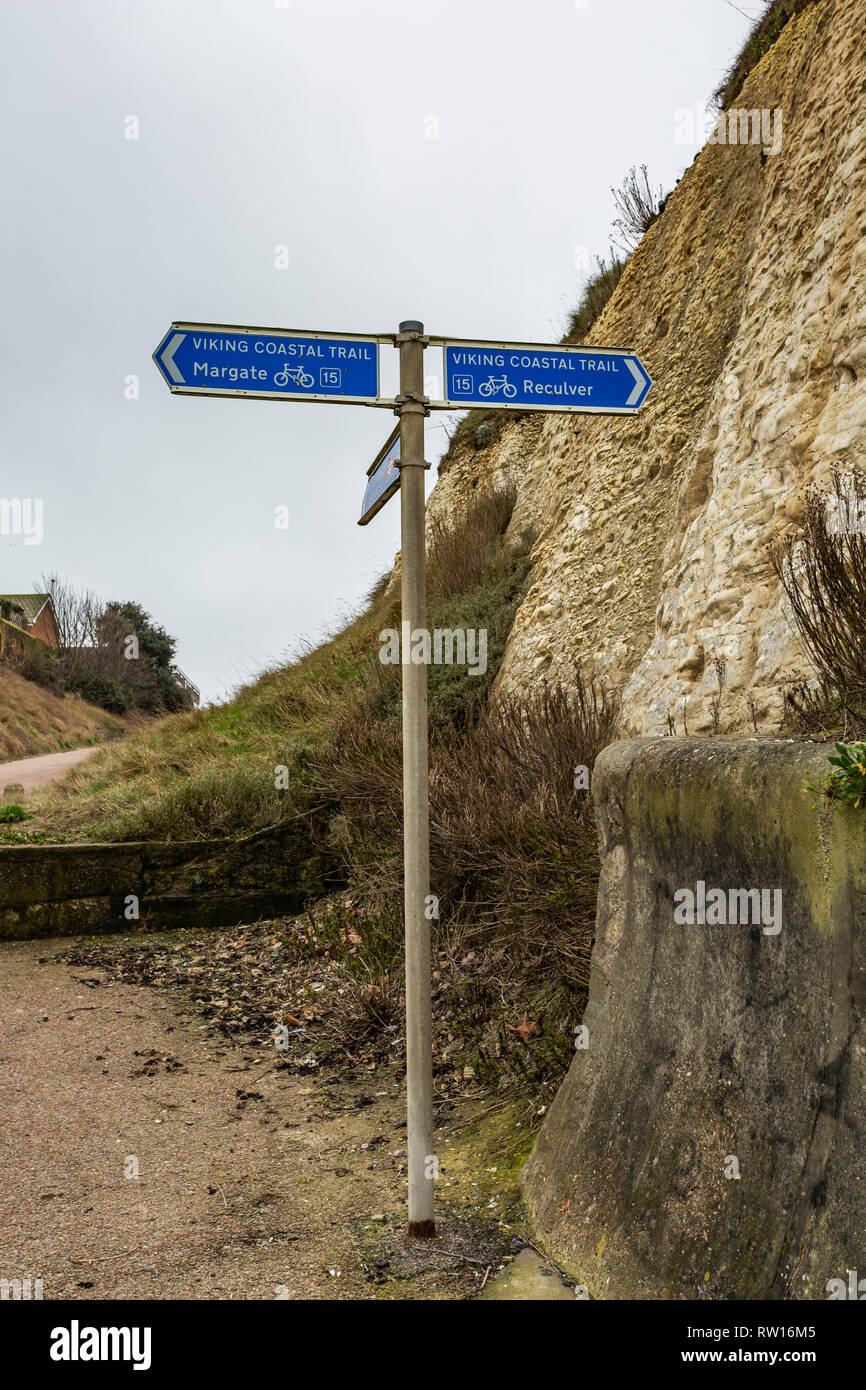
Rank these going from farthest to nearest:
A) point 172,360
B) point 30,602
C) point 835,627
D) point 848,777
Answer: point 30,602 → point 835,627 → point 172,360 → point 848,777

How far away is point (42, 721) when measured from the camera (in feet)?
124

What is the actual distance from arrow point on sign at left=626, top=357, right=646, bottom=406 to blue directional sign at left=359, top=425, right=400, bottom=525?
0.87 m

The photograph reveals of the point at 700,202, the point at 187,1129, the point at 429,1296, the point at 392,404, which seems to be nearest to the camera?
the point at 429,1296

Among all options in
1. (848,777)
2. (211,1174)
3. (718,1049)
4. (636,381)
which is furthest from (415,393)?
(211,1174)

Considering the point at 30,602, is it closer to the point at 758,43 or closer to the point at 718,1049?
the point at 758,43

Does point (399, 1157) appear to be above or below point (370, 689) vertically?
below

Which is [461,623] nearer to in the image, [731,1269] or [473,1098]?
[473,1098]

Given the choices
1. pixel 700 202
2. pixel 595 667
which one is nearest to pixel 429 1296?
pixel 595 667

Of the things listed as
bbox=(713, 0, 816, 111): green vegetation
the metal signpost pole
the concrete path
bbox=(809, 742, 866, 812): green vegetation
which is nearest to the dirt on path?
the metal signpost pole

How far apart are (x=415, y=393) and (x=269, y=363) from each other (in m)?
0.52

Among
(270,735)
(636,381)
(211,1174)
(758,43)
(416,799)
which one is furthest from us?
(270,735)
